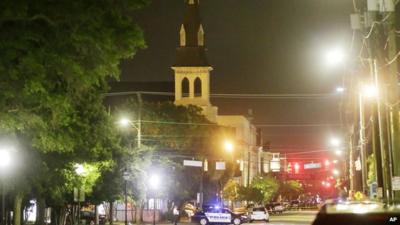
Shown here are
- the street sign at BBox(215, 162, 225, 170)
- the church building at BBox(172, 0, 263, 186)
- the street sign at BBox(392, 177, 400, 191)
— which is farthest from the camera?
the church building at BBox(172, 0, 263, 186)

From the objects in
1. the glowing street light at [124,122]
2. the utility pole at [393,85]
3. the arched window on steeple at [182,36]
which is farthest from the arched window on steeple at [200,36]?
the utility pole at [393,85]

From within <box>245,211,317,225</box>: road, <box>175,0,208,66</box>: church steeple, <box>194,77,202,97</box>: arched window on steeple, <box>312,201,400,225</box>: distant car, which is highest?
<box>175,0,208,66</box>: church steeple

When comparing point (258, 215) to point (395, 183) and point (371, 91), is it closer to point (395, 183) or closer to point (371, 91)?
point (371, 91)

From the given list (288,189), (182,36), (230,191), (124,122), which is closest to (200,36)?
(182,36)

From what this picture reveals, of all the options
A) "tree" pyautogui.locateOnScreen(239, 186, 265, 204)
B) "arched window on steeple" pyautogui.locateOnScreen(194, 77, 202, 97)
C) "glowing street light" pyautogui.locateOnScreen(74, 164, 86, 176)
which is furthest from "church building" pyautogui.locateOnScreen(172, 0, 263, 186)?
"glowing street light" pyautogui.locateOnScreen(74, 164, 86, 176)

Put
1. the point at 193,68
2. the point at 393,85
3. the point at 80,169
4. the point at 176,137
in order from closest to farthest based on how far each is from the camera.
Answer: the point at 393,85 → the point at 80,169 → the point at 176,137 → the point at 193,68

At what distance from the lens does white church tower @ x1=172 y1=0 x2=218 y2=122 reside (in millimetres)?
119688

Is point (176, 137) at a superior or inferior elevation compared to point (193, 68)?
inferior

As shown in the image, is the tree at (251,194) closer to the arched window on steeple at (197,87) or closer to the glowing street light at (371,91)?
the arched window on steeple at (197,87)

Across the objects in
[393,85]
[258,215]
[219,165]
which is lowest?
[258,215]

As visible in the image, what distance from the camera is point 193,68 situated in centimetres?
12038

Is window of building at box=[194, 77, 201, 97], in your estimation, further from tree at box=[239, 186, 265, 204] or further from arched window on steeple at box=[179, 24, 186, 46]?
tree at box=[239, 186, 265, 204]

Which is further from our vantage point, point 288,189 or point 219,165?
point 288,189

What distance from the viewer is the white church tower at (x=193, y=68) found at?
393 ft
